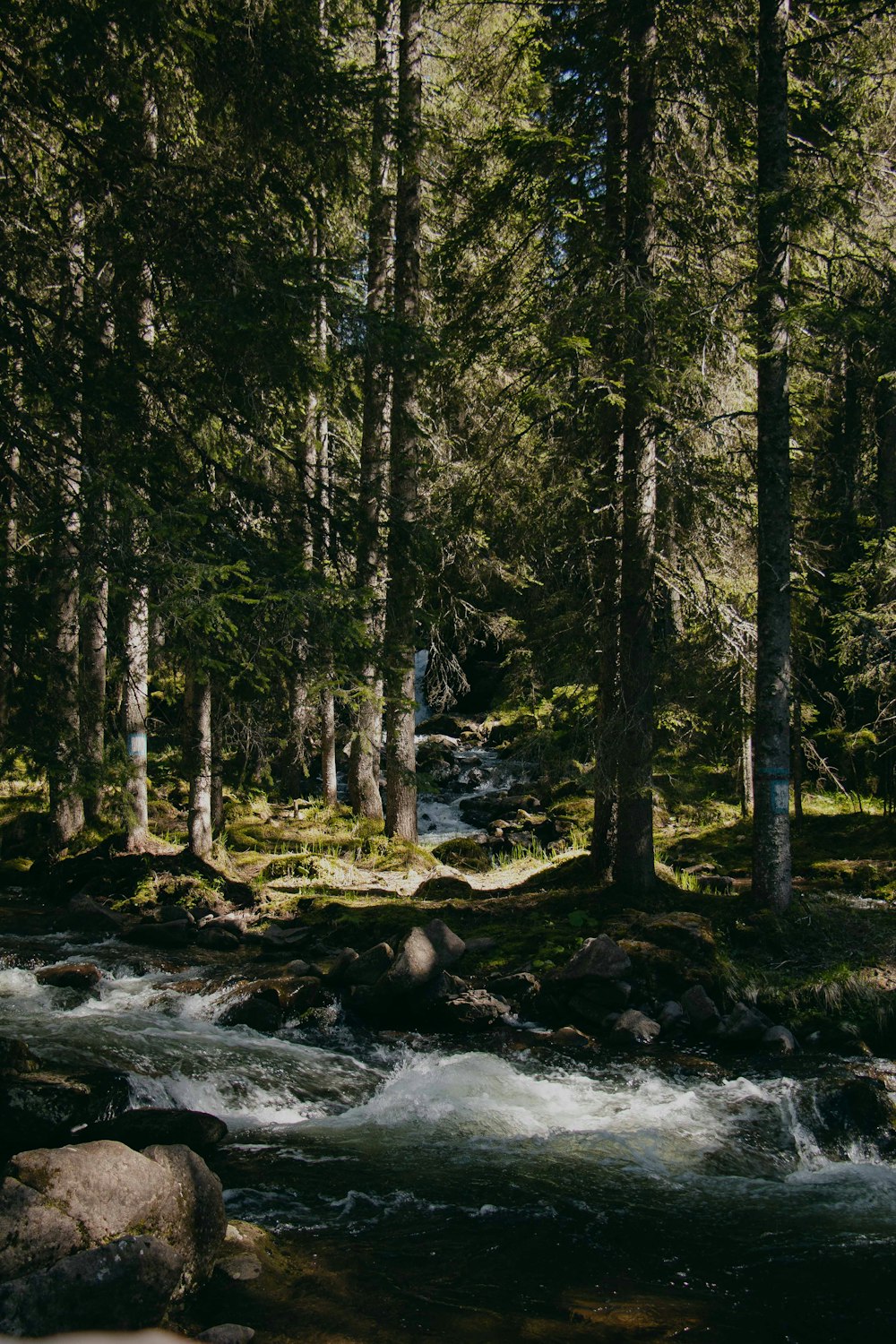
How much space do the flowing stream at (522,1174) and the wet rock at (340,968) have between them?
1.71 ft

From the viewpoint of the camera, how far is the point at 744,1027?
26.4 feet

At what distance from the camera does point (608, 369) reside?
380 inches

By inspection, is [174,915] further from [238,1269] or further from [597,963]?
[238,1269]

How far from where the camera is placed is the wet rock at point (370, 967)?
9.16 metres

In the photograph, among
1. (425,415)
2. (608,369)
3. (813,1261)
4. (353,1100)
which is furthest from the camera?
(425,415)

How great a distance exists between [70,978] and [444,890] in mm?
4844

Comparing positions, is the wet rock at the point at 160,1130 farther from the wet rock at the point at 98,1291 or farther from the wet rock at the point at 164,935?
the wet rock at the point at 164,935

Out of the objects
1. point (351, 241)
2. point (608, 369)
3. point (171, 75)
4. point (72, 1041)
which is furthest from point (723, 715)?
point (351, 241)

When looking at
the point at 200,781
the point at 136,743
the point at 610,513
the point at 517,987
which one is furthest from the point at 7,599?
the point at 200,781

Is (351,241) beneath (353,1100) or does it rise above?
above

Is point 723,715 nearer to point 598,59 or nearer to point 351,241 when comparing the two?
point 598,59

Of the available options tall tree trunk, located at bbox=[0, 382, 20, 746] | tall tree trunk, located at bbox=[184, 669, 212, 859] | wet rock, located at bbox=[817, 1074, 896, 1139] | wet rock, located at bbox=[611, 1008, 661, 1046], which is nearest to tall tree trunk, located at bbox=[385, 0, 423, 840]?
tall tree trunk, located at bbox=[184, 669, 212, 859]

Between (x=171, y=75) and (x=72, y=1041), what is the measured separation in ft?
24.5

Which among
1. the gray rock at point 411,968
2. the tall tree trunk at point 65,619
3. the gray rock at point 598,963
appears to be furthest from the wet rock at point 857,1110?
the tall tree trunk at point 65,619
